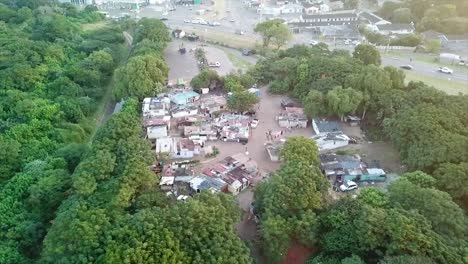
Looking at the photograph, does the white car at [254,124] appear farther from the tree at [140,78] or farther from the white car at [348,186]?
the tree at [140,78]

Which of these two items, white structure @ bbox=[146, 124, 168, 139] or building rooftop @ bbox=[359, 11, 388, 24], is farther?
building rooftop @ bbox=[359, 11, 388, 24]

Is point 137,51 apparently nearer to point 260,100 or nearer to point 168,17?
point 260,100

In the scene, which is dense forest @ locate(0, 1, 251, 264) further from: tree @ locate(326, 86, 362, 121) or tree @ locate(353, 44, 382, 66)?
tree @ locate(353, 44, 382, 66)

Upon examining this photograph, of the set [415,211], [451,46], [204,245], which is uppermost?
[451,46]

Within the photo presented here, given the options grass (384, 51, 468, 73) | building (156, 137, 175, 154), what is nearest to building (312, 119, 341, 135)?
building (156, 137, 175, 154)

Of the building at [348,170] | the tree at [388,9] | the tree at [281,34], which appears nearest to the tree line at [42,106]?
the building at [348,170]

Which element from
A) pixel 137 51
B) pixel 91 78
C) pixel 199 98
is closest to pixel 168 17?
pixel 137 51

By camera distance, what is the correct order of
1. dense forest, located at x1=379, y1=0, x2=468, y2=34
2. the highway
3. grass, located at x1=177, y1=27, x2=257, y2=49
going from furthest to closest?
grass, located at x1=177, y1=27, x2=257, y2=49 → dense forest, located at x1=379, y1=0, x2=468, y2=34 → the highway
